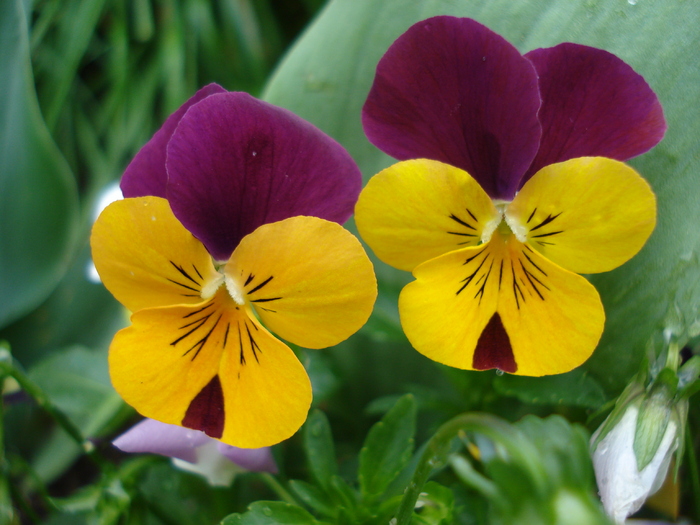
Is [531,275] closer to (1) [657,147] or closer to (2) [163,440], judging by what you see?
(1) [657,147]

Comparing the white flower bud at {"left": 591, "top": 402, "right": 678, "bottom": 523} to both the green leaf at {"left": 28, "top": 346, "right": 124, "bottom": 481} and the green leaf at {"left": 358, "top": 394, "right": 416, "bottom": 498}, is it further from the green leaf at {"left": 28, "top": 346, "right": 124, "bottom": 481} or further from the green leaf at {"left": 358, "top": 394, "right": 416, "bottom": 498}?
the green leaf at {"left": 28, "top": 346, "right": 124, "bottom": 481}

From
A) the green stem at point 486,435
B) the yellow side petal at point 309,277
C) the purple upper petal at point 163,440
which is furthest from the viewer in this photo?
the purple upper petal at point 163,440

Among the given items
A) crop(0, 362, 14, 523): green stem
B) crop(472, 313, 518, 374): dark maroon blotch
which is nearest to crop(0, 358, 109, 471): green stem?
crop(0, 362, 14, 523): green stem

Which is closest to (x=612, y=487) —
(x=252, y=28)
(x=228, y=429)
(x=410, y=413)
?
(x=410, y=413)

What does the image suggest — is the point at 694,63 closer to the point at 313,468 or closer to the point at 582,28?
the point at 582,28

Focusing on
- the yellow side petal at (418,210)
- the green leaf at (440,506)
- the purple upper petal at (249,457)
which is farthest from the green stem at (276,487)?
the yellow side petal at (418,210)

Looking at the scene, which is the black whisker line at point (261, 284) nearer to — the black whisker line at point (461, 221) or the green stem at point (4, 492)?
the black whisker line at point (461, 221)
